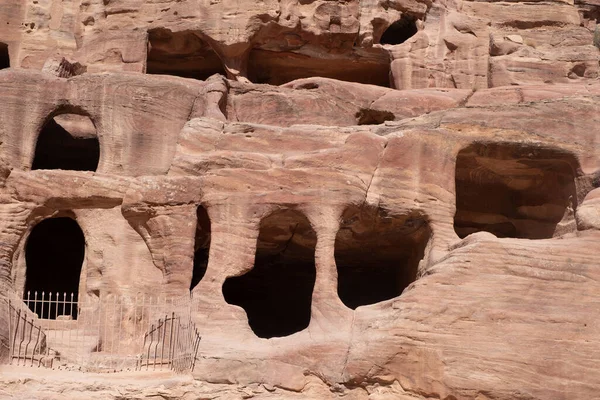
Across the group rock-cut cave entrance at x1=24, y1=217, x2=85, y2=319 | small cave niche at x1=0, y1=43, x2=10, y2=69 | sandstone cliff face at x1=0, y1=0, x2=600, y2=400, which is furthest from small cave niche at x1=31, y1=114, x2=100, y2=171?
small cave niche at x1=0, y1=43, x2=10, y2=69

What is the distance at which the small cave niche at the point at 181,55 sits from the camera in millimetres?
26188

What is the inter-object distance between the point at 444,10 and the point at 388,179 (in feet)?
30.2

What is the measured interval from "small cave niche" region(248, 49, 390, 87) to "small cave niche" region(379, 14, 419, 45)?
947 millimetres

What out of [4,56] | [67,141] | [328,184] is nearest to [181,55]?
[67,141]

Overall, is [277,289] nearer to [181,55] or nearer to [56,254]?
[56,254]

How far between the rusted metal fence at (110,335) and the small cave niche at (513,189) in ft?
19.8

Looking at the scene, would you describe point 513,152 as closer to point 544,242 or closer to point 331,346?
point 544,242

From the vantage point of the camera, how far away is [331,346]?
1711 centimetres

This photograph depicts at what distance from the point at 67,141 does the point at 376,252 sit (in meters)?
7.91

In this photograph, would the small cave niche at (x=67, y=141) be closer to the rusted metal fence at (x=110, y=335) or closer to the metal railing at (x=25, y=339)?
the rusted metal fence at (x=110, y=335)

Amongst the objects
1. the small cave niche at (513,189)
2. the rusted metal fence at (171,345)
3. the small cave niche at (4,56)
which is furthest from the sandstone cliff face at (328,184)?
the small cave niche at (4,56)

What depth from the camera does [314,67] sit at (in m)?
27.2

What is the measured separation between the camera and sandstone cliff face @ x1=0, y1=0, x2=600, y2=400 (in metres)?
16.6

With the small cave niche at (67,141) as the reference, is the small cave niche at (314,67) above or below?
above
